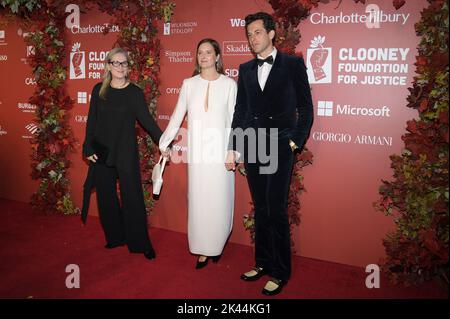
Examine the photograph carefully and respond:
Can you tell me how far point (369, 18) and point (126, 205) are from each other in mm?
2734

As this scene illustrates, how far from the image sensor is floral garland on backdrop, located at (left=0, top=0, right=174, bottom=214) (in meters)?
4.44

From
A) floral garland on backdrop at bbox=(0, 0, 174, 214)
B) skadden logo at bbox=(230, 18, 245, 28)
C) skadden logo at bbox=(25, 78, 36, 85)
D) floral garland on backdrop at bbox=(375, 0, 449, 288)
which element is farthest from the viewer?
skadden logo at bbox=(25, 78, 36, 85)

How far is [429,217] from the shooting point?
3.21m

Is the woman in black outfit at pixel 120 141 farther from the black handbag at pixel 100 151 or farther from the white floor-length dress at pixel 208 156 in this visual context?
the white floor-length dress at pixel 208 156

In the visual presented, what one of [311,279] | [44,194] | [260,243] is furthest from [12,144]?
[311,279]

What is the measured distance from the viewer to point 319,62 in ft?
12.1

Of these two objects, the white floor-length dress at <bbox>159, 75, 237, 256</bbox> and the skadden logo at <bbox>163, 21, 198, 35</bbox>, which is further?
the skadden logo at <bbox>163, 21, 198, 35</bbox>

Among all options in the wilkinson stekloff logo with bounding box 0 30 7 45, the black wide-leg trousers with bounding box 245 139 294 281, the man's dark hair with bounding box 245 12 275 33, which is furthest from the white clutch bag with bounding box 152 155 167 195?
the wilkinson stekloff logo with bounding box 0 30 7 45

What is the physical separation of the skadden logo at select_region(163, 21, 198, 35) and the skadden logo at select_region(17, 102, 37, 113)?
2348mm

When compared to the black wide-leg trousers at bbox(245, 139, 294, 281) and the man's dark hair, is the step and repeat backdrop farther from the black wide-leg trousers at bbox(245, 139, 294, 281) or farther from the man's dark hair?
the man's dark hair

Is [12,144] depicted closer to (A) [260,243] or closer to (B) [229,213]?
(B) [229,213]

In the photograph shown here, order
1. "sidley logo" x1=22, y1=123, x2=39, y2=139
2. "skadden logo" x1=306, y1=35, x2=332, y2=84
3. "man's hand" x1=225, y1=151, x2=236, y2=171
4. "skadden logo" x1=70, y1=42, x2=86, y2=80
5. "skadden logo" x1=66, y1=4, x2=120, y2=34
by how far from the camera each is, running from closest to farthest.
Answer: "man's hand" x1=225, y1=151, x2=236, y2=171 → "skadden logo" x1=306, y1=35, x2=332, y2=84 → "skadden logo" x1=66, y1=4, x2=120, y2=34 → "skadden logo" x1=70, y1=42, x2=86, y2=80 → "sidley logo" x1=22, y1=123, x2=39, y2=139

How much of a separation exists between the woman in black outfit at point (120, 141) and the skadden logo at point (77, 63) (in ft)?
4.43

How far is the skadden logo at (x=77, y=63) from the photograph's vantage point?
5016mm
